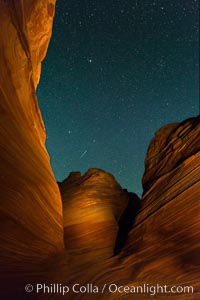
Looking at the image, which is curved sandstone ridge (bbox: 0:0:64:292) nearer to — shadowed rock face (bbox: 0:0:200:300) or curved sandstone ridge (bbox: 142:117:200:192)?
shadowed rock face (bbox: 0:0:200:300)

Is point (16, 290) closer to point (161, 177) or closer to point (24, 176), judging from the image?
point (24, 176)

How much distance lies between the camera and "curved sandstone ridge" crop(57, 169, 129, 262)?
9102 mm

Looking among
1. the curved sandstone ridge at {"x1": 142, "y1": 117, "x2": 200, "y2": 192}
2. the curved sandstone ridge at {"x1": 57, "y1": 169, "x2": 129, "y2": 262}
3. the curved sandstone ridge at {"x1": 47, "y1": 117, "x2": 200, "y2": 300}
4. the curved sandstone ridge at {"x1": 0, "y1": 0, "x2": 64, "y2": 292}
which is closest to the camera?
the curved sandstone ridge at {"x1": 0, "y1": 0, "x2": 64, "y2": 292}

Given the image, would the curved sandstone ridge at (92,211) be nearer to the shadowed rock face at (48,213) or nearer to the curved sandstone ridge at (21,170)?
the shadowed rock face at (48,213)

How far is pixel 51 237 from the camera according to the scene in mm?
6559

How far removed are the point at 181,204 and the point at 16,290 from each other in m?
4.24

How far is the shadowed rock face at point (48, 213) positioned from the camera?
523 centimetres

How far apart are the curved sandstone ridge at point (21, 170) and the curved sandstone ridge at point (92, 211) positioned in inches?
63.3

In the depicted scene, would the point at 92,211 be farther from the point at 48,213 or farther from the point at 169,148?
the point at 48,213

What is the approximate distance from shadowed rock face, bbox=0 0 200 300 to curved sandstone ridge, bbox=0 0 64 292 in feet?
0.06

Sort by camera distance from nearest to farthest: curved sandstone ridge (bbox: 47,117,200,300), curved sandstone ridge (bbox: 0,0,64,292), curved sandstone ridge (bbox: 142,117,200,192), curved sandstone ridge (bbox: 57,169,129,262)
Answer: curved sandstone ridge (bbox: 0,0,64,292) → curved sandstone ridge (bbox: 47,117,200,300) → curved sandstone ridge (bbox: 142,117,200,192) → curved sandstone ridge (bbox: 57,169,129,262)

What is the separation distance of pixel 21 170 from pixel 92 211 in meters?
5.65

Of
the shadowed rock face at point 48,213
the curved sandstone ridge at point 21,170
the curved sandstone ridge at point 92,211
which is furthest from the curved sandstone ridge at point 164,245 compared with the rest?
the curved sandstone ridge at point 92,211

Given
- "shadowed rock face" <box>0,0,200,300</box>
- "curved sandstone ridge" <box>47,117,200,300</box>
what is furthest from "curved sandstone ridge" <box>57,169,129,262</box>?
"curved sandstone ridge" <box>47,117,200,300</box>
